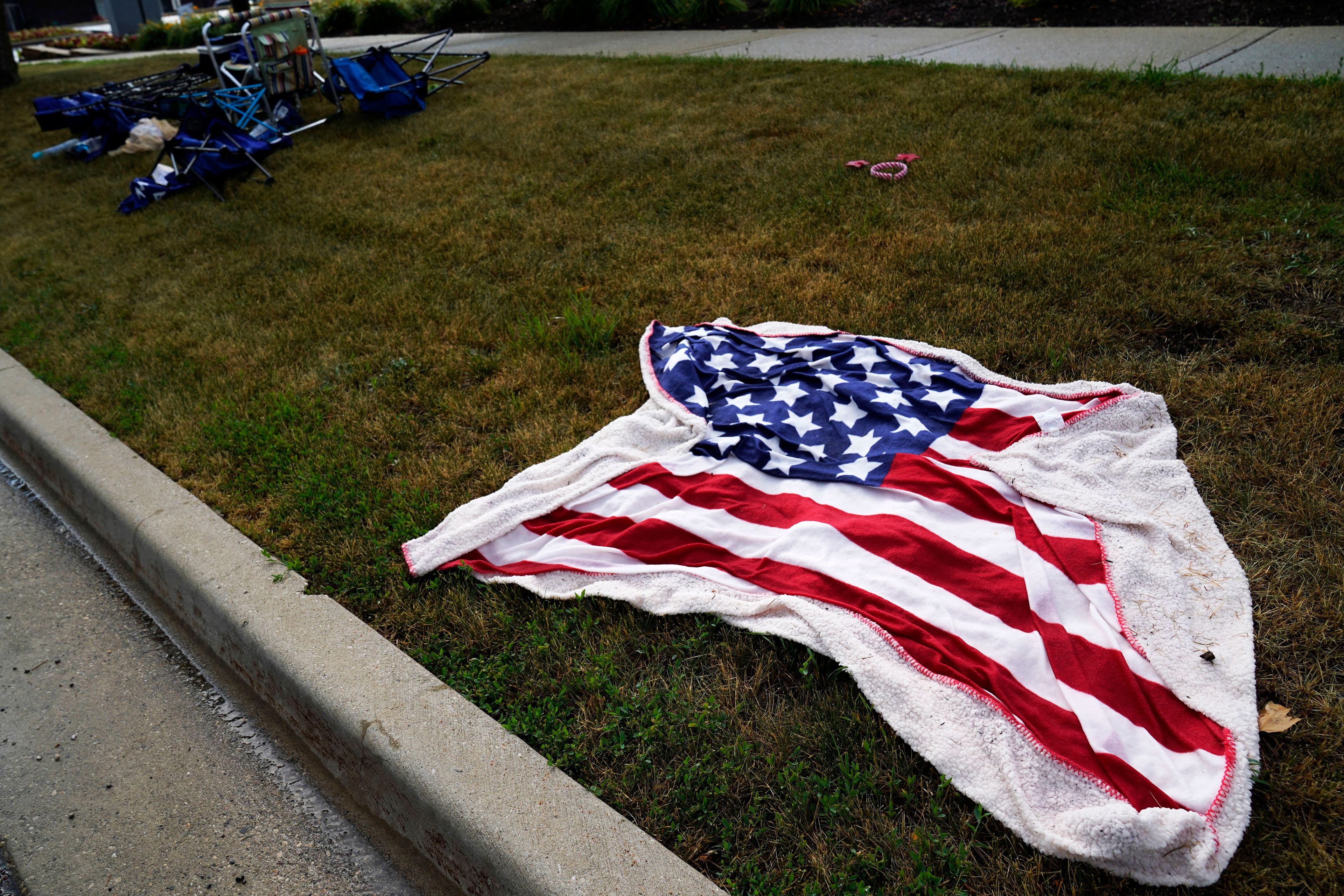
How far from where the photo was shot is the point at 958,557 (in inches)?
90.9

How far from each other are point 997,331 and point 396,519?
7.99 ft

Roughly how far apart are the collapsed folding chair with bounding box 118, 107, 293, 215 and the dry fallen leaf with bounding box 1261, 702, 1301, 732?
7.04 m

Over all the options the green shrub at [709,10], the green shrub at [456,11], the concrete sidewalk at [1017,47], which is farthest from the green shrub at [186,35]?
the green shrub at [709,10]

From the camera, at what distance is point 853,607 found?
220 centimetres

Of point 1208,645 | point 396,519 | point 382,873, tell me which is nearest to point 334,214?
point 396,519

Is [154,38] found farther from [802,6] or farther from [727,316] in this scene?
[727,316]

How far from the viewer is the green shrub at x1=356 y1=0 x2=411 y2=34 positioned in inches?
566

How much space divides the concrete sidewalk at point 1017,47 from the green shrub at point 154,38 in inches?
561

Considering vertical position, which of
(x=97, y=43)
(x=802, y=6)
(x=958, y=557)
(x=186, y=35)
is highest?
(x=97, y=43)

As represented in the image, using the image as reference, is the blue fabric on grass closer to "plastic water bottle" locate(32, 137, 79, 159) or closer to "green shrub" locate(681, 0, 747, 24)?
"plastic water bottle" locate(32, 137, 79, 159)

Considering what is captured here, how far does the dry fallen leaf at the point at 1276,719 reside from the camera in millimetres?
1794

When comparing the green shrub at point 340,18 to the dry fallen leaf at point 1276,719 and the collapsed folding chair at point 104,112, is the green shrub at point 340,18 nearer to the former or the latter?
the collapsed folding chair at point 104,112

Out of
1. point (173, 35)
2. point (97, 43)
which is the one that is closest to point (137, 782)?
point (173, 35)

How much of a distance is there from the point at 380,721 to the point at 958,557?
1588mm
